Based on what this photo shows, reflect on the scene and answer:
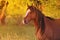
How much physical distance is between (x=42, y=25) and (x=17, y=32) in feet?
2.96

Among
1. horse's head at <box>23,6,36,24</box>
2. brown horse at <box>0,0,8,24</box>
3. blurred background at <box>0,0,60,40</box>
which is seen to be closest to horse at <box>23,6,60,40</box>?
horse's head at <box>23,6,36,24</box>

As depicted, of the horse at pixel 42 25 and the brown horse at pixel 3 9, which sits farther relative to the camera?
the brown horse at pixel 3 9

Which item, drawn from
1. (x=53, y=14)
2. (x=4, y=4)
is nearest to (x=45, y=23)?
(x=53, y=14)

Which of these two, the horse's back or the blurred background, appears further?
the blurred background

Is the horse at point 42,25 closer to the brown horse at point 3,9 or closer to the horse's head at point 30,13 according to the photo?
the horse's head at point 30,13

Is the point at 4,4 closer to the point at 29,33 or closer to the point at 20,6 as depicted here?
the point at 20,6

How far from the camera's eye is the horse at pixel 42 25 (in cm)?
243

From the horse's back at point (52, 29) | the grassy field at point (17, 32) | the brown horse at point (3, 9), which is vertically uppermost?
the brown horse at point (3, 9)

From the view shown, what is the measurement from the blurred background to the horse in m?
0.69

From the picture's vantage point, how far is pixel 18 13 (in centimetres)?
319

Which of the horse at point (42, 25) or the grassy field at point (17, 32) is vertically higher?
the horse at point (42, 25)

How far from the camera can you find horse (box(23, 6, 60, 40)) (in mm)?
2428

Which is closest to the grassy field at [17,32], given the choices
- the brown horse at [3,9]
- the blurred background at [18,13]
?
the blurred background at [18,13]

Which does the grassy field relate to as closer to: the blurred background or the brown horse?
the blurred background
